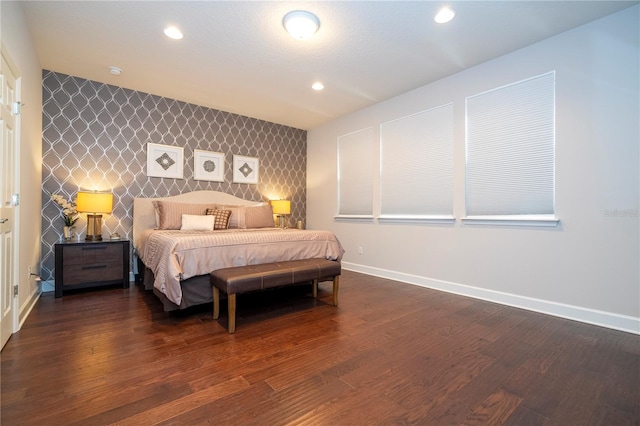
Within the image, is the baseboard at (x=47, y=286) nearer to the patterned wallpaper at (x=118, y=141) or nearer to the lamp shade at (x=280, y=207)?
the patterned wallpaper at (x=118, y=141)

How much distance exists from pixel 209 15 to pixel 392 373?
3.06 metres

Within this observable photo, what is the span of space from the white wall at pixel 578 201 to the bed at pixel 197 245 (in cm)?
166

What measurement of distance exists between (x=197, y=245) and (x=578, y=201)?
3446mm

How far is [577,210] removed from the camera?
2.64 m

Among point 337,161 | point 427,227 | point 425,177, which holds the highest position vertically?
point 337,161

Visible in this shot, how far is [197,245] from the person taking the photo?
2586 millimetres

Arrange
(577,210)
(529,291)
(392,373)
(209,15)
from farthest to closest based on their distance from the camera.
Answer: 1. (529,291)
2. (577,210)
3. (209,15)
4. (392,373)

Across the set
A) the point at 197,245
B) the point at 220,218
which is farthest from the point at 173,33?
the point at 220,218

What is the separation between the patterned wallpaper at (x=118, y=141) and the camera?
139 inches

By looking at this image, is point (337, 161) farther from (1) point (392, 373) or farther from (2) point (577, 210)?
(1) point (392, 373)

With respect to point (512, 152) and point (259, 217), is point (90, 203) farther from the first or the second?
point (512, 152)

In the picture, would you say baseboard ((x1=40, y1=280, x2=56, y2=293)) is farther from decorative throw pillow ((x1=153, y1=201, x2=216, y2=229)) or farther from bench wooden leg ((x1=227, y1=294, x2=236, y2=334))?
bench wooden leg ((x1=227, y1=294, x2=236, y2=334))

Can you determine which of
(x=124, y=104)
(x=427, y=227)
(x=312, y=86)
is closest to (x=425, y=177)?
(x=427, y=227)

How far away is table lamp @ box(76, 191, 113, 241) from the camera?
3361 mm
